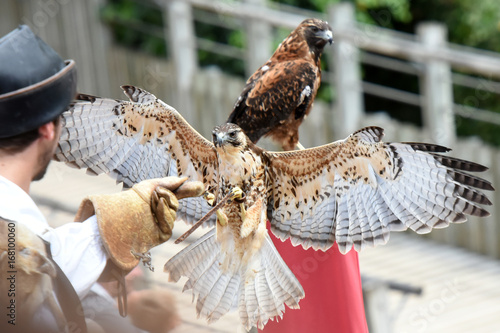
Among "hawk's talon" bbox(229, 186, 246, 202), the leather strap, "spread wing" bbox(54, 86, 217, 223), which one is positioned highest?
"spread wing" bbox(54, 86, 217, 223)

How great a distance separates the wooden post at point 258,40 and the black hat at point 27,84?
Result: 16.3 feet

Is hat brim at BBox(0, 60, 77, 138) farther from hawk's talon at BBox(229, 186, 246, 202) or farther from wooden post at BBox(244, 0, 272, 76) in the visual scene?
wooden post at BBox(244, 0, 272, 76)

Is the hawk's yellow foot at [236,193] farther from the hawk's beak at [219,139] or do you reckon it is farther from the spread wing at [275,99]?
the spread wing at [275,99]

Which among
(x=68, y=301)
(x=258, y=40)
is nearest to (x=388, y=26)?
(x=258, y=40)

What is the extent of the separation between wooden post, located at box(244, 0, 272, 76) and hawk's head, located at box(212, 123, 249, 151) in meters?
4.74

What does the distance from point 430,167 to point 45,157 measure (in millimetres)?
1053

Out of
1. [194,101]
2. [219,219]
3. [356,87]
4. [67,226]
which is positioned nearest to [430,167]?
[219,219]

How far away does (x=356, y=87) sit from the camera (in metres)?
6.37

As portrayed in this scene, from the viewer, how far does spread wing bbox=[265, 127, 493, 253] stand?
7.14 feet

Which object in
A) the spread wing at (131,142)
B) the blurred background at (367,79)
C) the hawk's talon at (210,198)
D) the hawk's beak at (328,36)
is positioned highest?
the hawk's beak at (328,36)

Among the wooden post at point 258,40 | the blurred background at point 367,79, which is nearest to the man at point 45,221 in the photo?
the blurred background at point 367,79

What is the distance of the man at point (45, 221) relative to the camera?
1712mm

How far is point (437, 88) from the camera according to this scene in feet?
19.4

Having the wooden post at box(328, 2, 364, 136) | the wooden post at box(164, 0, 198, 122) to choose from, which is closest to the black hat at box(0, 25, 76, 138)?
the wooden post at box(328, 2, 364, 136)
